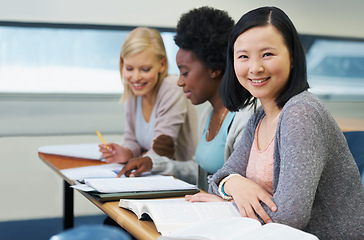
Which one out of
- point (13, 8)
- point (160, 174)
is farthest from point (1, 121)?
point (160, 174)

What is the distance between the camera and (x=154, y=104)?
2438mm

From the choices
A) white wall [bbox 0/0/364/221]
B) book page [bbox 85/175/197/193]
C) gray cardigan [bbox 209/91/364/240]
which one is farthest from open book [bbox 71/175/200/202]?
white wall [bbox 0/0/364/221]

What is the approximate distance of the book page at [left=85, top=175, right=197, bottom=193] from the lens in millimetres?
1457

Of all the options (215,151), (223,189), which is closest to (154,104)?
(215,151)

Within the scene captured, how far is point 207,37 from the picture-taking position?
186 centimetres

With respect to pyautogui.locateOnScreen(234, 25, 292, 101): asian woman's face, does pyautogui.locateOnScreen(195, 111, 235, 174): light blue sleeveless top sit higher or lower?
lower

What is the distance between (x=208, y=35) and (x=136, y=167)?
22.8 inches

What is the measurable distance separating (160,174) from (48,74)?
204 cm

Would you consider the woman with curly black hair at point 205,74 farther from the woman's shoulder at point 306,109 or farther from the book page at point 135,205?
the woman's shoulder at point 306,109

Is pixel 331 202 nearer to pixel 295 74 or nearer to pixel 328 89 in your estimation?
pixel 295 74

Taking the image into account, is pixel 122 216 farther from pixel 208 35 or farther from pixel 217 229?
pixel 208 35

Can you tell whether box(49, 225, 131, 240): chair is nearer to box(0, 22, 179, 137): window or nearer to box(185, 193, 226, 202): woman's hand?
box(185, 193, 226, 202): woman's hand

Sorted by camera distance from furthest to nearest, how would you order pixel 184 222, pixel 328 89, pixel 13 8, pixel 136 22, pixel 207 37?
pixel 328 89 < pixel 136 22 < pixel 13 8 < pixel 207 37 < pixel 184 222

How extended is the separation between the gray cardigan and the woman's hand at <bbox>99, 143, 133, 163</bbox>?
111cm
